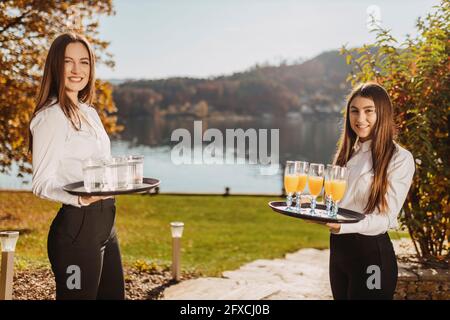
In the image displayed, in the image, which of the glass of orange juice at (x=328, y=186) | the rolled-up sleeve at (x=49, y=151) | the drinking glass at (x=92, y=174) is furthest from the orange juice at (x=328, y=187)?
the rolled-up sleeve at (x=49, y=151)

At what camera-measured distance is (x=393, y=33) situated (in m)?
5.63

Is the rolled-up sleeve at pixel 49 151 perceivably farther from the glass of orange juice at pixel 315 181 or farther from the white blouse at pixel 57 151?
the glass of orange juice at pixel 315 181

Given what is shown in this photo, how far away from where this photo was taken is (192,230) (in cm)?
1276

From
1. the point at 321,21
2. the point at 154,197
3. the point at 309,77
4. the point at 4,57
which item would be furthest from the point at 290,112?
the point at 4,57

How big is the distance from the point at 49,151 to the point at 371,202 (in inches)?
69.6

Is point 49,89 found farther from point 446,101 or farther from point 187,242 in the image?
point 187,242

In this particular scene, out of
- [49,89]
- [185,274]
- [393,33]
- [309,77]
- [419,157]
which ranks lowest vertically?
[185,274]

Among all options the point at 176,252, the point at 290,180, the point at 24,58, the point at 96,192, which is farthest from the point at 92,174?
the point at 24,58

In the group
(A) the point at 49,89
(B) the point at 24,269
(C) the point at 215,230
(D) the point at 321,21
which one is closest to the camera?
(A) the point at 49,89

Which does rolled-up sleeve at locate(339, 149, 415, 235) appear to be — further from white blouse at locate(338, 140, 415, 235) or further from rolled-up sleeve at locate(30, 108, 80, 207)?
rolled-up sleeve at locate(30, 108, 80, 207)

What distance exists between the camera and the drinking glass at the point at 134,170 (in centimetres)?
300

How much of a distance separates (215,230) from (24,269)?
7.00 m

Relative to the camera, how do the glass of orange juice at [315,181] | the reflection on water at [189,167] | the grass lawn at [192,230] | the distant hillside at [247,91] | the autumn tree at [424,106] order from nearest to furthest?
the glass of orange juice at [315,181] < the autumn tree at [424,106] < the grass lawn at [192,230] < the reflection on water at [189,167] < the distant hillside at [247,91]
